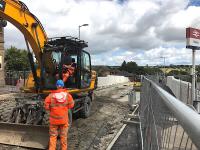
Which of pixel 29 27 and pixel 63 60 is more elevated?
pixel 29 27

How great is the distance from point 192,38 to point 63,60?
34.0 ft

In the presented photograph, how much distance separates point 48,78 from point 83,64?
169cm

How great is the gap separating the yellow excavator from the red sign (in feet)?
24.6

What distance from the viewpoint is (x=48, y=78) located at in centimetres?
1234

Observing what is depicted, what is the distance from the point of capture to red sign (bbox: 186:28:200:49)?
64.7 feet

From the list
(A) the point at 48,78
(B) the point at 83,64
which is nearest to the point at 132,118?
(B) the point at 83,64

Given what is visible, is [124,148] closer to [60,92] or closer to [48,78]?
[60,92]

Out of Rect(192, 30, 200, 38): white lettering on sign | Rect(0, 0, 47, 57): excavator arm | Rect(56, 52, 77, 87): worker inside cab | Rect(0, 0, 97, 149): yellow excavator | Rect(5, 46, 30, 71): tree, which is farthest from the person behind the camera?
Rect(5, 46, 30, 71): tree

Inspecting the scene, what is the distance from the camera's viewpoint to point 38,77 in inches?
492

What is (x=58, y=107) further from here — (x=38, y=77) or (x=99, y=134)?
(x=38, y=77)

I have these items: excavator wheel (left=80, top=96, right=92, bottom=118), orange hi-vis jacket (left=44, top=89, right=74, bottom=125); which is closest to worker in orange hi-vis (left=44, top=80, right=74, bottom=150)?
orange hi-vis jacket (left=44, top=89, right=74, bottom=125)

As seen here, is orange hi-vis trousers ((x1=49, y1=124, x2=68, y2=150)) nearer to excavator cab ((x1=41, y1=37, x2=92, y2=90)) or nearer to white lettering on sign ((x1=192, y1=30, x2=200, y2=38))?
excavator cab ((x1=41, y1=37, x2=92, y2=90))

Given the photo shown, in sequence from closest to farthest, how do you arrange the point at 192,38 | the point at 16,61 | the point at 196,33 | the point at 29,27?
1. the point at 29,27
2. the point at 192,38
3. the point at 196,33
4. the point at 16,61

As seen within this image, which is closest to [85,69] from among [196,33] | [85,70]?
[85,70]
